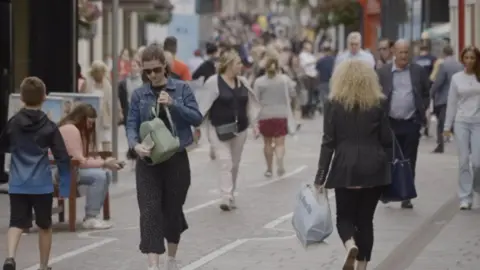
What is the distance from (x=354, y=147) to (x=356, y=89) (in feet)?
1.35

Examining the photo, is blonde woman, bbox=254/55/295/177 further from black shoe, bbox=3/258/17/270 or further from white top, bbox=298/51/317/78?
white top, bbox=298/51/317/78

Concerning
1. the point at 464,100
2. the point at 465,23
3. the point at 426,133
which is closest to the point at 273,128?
the point at 464,100

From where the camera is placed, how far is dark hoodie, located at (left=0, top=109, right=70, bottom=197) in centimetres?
1164

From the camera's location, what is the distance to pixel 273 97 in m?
22.1

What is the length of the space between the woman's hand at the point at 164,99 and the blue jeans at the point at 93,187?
423 centimetres

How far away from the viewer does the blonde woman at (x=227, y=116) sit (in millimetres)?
17250

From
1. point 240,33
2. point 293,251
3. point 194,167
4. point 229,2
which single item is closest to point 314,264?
point 293,251

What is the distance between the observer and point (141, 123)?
11055 mm

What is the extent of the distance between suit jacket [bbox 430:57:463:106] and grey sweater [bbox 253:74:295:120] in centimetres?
264

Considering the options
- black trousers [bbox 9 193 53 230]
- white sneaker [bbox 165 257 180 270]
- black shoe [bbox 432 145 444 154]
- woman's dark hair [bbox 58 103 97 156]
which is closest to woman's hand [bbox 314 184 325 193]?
white sneaker [bbox 165 257 180 270]

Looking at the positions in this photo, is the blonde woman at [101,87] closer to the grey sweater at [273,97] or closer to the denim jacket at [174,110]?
the grey sweater at [273,97]

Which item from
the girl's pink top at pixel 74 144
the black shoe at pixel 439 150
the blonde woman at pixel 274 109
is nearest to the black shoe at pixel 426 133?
the black shoe at pixel 439 150

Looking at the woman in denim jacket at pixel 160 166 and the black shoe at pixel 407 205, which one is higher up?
the woman in denim jacket at pixel 160 166

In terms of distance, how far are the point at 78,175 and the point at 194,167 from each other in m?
8.89
